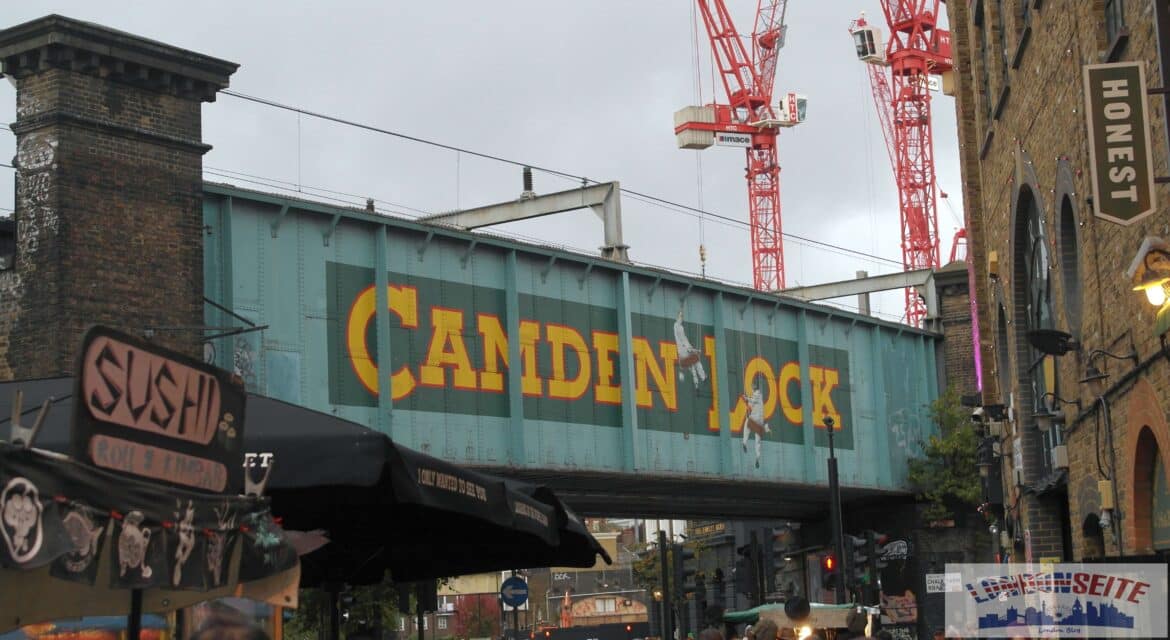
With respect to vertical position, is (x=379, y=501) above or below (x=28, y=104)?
below

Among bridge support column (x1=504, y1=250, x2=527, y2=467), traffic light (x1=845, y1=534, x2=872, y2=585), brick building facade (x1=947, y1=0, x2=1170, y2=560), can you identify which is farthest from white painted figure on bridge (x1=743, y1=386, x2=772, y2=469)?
bridge support column (x1=504, y1=250, x2=527, y2=467)

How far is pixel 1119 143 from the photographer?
12.6 m

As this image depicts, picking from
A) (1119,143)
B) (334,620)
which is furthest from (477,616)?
(1119,143)

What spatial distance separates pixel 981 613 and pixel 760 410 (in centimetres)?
2667

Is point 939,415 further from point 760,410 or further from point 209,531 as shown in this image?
point 209,531

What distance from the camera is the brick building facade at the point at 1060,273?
14.4 meters

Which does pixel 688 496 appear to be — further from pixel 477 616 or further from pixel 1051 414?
pixel 477 616

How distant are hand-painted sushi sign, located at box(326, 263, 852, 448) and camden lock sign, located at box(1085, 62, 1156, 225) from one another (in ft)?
54.0

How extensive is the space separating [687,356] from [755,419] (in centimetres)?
289

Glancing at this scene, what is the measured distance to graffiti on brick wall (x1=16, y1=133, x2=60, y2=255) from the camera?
22531mm

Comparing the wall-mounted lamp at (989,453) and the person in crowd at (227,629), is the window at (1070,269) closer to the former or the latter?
the wall-mounted lamp at (989,453)

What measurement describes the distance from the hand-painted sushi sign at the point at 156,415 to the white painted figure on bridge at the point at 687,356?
27.4 metres

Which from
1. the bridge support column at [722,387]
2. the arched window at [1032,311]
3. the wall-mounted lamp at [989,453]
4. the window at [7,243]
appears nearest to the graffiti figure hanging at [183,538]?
the arched window at [1032,311]

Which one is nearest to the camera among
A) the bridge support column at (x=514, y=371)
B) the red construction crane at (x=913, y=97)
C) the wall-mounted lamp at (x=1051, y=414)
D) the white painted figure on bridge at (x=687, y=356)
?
the wall-mounted lamp at (x=1051, y=414)
